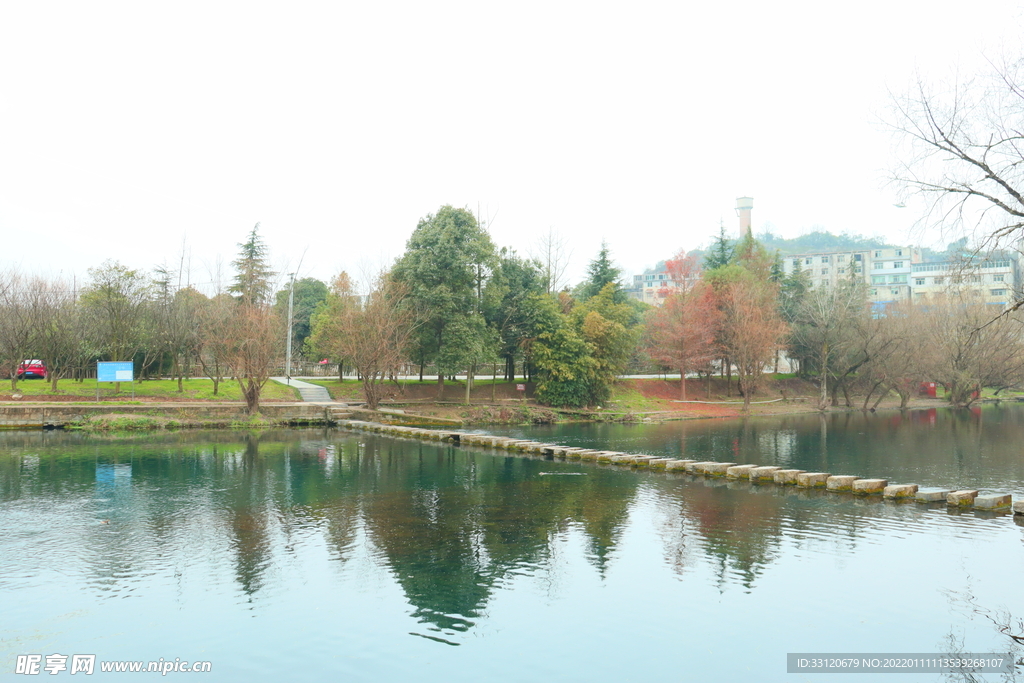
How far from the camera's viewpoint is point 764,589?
11.1 m

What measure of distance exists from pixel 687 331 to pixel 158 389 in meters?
35.5

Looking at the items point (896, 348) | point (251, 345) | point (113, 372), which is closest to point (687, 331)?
point (896, 348)

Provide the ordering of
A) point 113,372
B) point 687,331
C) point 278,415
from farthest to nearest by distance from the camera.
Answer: point 687,331 < point 278,415 < point 113,372

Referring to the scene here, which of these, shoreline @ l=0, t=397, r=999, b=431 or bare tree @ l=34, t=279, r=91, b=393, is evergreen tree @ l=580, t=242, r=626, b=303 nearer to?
shoreline @ l=0, t=397, r=999, b=431

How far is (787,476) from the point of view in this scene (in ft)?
66.3

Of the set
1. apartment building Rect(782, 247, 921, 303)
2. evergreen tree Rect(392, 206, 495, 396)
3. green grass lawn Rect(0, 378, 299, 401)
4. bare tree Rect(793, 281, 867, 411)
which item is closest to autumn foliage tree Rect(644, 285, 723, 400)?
bare tree Rect(793, 281, 867, 411)

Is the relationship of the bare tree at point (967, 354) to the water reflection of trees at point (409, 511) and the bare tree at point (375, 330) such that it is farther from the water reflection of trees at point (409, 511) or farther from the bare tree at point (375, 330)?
the bare tree at point (375, 330)

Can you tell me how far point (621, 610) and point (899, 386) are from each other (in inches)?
2108

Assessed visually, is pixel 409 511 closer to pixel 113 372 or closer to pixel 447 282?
pixel 447 282

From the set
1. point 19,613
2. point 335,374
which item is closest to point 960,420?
point 335,374

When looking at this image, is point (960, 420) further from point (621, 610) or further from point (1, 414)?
point (1, 414)

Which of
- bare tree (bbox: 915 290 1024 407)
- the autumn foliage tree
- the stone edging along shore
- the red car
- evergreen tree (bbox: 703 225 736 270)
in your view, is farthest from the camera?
evergreen tree (bbox: 703 225 736 270)

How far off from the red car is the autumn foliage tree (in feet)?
136

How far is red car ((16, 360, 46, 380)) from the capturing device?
136 ft
